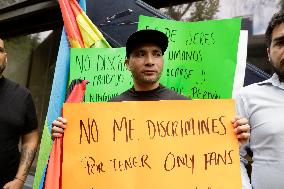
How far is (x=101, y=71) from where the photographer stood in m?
3.08

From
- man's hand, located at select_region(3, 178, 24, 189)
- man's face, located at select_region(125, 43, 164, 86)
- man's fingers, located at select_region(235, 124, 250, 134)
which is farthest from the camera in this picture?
man's hand, located at select_region(3, 178, 24, 189)

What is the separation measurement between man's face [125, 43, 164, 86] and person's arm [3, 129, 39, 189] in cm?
102

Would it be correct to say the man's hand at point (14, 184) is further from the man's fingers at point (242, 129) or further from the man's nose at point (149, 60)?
the man's fingers at point (242, 129)

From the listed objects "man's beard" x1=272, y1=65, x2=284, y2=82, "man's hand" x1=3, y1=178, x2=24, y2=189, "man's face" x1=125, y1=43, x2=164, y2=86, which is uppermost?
"man's face" x1=125, y1=43, x2=164, y2=86

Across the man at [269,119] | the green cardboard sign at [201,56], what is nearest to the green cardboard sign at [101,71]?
the green cardboard sign at [201,56]

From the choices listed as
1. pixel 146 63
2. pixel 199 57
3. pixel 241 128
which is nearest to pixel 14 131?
pixel 146 63

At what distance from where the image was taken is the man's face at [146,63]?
2115mm

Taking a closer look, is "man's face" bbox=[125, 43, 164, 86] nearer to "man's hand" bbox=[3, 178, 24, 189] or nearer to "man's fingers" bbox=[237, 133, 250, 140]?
"man's fingers" bbox=[237, 133, 250, 140]

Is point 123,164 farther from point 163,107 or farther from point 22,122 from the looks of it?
point 22,122

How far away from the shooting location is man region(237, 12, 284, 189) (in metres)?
1.88

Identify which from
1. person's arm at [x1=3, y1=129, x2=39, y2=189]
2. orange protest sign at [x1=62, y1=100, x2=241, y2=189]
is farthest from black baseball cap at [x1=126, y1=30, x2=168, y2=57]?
person's arm at [x1=3, y1=129, x2=39, y2=189]

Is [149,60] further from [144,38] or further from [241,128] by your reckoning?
[241,128]

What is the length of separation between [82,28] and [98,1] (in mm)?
670

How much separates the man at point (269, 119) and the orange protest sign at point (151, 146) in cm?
16
